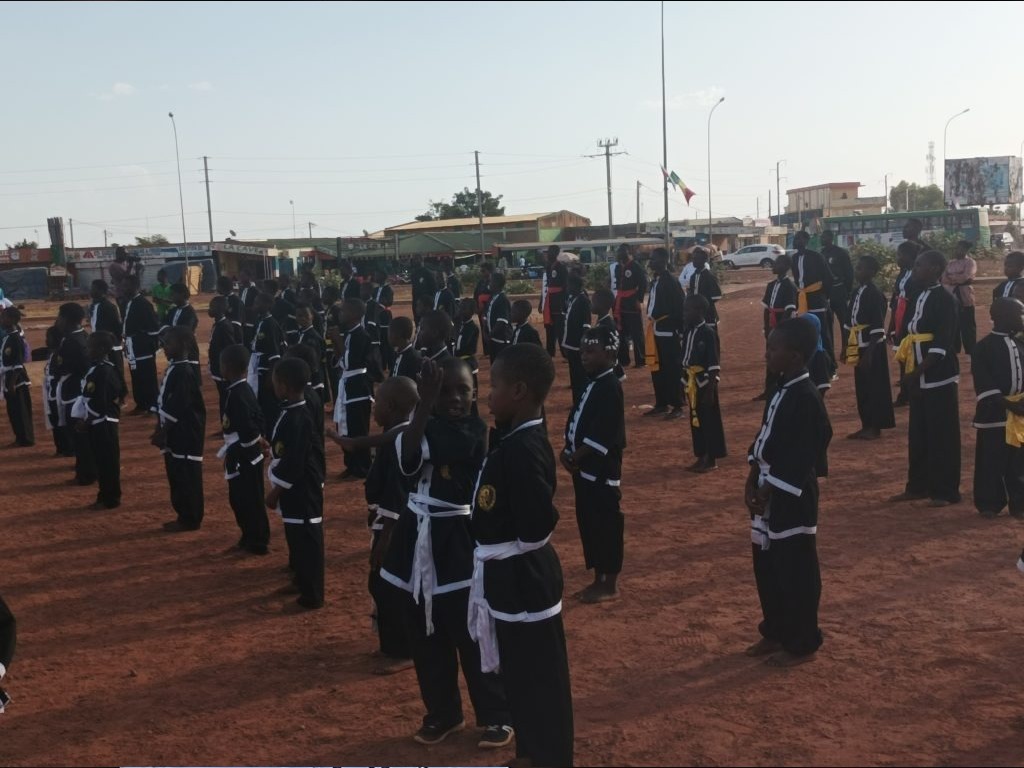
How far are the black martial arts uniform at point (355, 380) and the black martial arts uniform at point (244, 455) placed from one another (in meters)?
1.94

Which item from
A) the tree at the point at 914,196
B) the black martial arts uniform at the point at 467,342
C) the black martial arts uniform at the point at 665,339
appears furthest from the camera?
the tree at the point at 914,196

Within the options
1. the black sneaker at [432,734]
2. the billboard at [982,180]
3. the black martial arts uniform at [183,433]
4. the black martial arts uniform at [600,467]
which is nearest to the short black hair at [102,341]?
the black martial arts uniform at [183,433]

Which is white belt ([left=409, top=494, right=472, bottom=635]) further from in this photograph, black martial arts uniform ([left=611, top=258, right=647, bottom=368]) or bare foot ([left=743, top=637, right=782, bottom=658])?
black martial arts uniform ([left=611, top=258, right=647, bottom=368])

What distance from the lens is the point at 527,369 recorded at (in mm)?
4223

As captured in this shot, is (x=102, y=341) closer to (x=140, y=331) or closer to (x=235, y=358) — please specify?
(x=235, y=358)

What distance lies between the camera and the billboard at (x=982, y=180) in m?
68.7

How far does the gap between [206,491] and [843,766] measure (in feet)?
26.0

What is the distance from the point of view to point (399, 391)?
545 cm

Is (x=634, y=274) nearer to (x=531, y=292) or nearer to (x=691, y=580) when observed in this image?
(x=691, y=580)

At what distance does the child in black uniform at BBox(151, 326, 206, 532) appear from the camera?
8688mm

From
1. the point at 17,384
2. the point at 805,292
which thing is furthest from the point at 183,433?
the point at 805,292

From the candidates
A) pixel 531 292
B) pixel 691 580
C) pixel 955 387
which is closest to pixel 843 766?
pixel 691 580

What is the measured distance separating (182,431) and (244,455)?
1.16 metres

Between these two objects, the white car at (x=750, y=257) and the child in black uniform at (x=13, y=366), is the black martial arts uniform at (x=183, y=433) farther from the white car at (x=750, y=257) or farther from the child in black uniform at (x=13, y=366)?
the white car at (x=750, y=257)
